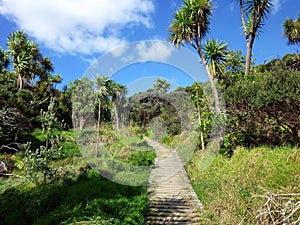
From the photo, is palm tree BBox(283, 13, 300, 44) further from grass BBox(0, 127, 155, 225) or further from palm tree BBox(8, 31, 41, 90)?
palm tree BBox(8, 31, 41, 90)

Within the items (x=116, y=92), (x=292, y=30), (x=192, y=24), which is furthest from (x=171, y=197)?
(x=292, y=30)

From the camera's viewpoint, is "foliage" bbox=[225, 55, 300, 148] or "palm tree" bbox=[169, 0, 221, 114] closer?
"foliage" bbox=[225, 55, 300, 148]

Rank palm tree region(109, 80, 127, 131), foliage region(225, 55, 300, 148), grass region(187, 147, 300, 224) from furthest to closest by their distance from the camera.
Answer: palm tree region(109, 80, 127, 131) < foliage region(225, 55, 300, 148) < grass region(187, 147, 300, 224)

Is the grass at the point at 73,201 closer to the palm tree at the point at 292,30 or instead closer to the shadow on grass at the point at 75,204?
the shadow on grass at the point at 75,204

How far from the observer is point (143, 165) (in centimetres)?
1192

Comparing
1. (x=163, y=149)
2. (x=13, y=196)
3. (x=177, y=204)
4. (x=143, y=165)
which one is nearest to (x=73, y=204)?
(x=177, y=204)

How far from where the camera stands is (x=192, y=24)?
11.0m

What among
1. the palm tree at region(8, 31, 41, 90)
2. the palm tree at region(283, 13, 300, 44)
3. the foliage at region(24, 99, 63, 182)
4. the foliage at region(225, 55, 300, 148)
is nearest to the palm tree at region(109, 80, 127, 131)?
the palm tree at region(8, 31, 41, 90)

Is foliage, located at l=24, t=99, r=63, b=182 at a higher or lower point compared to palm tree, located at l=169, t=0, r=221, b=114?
lower

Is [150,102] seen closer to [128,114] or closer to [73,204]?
[128,114]

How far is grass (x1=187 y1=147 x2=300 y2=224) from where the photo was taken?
17.3 feet

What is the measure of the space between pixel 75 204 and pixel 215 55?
856 cm

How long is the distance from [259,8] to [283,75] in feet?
18.0

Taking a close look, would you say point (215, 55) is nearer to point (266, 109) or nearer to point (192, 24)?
point (192, 24)
